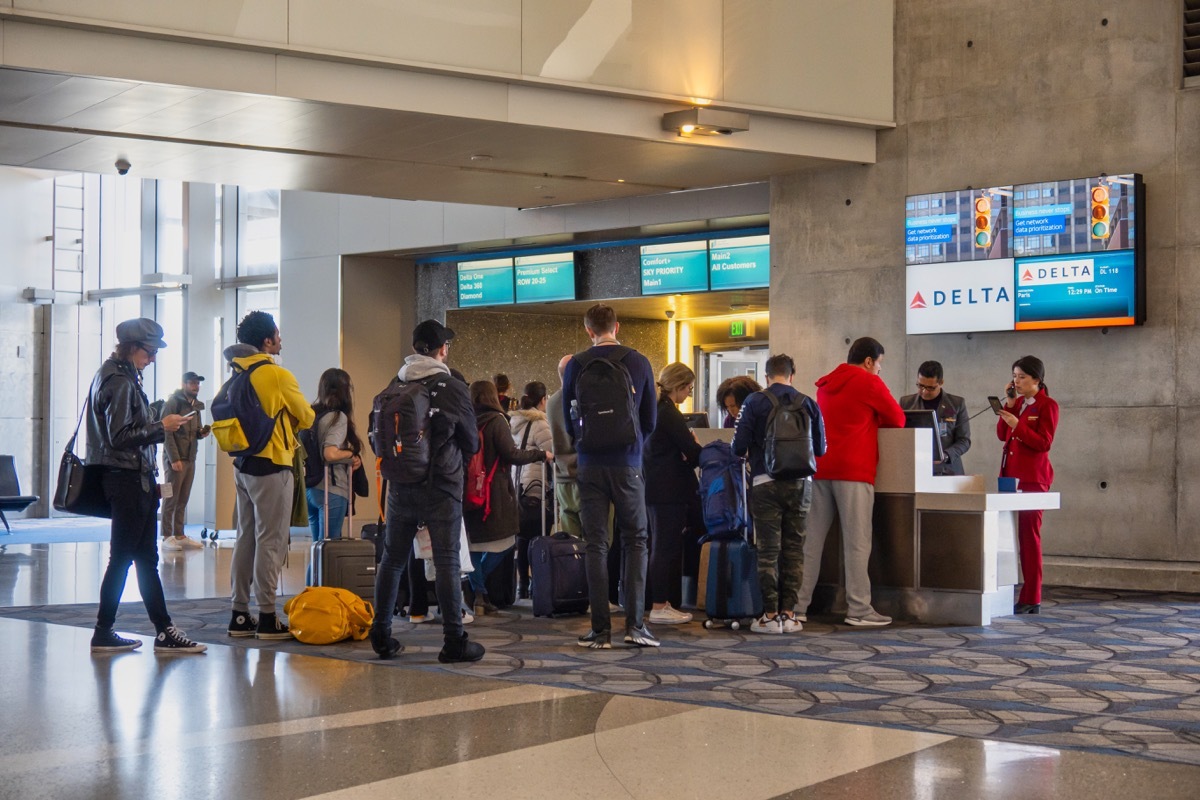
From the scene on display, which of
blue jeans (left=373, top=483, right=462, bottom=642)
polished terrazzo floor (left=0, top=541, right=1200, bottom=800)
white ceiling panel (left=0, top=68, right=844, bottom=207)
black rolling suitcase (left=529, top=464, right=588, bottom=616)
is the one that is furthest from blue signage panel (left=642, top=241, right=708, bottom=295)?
polished terrazzo floor (left=0, top=541, right=1200, bottom=800)

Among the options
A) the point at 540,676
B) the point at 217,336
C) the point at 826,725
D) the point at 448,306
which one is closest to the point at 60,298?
the point at 217,336

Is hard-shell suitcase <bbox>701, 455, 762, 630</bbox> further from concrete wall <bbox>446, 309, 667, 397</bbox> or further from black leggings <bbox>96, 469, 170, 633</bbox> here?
concrete wall <bbox>446, 309, 667, 397</bbox>

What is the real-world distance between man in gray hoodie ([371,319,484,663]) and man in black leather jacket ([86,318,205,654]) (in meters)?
1.10

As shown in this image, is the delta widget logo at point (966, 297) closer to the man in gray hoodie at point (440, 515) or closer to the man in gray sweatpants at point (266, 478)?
the man in gray hoodie at point (440, 515)

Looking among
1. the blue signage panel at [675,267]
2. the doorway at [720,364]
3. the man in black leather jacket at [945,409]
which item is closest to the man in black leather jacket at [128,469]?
the man in black leather jacket at [945,409]

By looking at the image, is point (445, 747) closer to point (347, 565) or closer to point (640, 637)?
point (640, 637)

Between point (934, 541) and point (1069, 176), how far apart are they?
3.86 meters

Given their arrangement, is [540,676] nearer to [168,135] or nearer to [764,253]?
[168,135]

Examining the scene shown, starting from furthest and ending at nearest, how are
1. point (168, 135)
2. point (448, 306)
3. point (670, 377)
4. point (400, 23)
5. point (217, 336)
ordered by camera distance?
point (217, 336), point (448, 306), point (168, 135), point (400, 23), point (670, 377)

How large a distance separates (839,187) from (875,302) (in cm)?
103

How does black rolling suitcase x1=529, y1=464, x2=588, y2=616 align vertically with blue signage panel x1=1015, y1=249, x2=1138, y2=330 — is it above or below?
below

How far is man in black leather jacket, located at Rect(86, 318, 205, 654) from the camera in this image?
263 inches

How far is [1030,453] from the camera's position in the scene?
9016mm

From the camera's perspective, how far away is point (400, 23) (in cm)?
927
